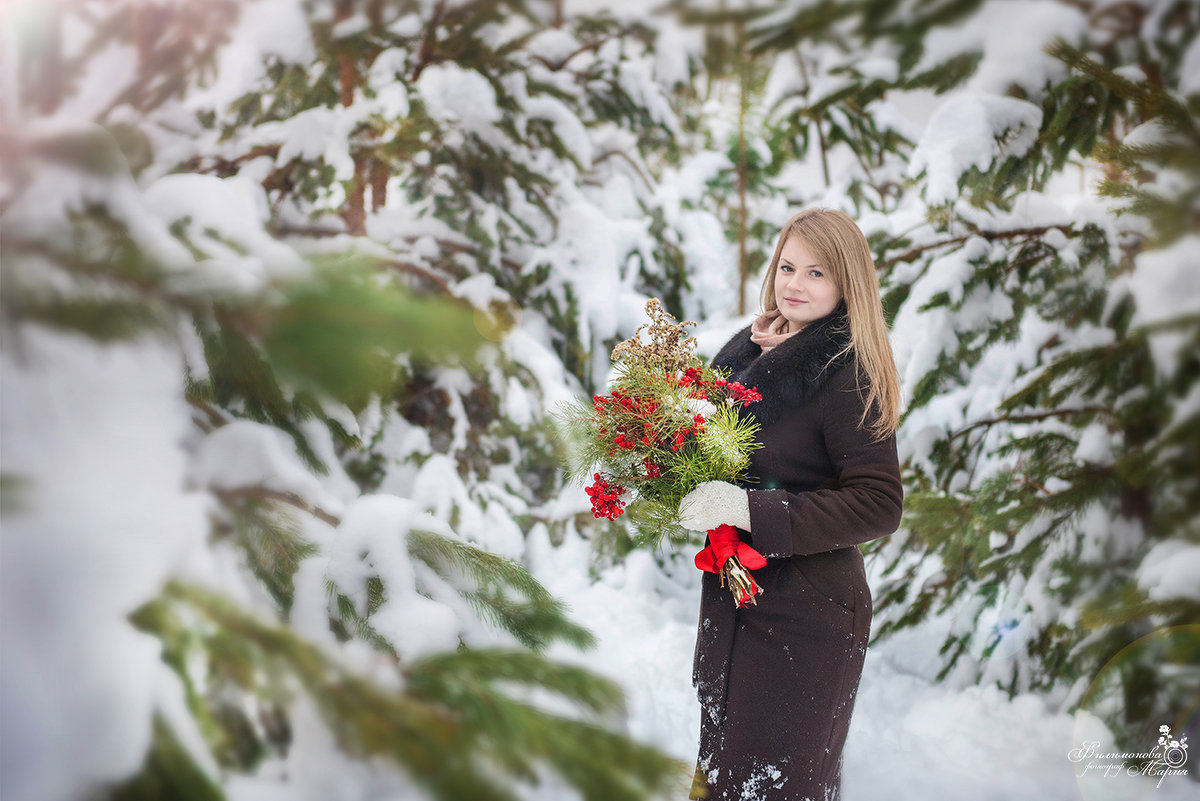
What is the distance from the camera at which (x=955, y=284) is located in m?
3.49

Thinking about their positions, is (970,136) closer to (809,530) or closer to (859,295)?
(859,295)

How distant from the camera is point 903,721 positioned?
4.06 m

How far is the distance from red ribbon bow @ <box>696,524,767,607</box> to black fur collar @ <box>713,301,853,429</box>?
34 centimetres

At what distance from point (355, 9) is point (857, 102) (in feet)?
7.98

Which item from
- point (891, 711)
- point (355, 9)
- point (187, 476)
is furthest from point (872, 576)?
point (187, 476)

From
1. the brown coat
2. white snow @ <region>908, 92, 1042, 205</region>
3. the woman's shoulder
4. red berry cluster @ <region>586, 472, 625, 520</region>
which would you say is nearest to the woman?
the brown coat

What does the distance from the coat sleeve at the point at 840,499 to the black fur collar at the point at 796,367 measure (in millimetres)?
56

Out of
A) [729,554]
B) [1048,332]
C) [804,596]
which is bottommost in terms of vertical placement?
[804,596]

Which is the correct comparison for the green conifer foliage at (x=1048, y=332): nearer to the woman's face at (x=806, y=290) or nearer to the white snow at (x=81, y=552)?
the woman's face at (x=806, y=290)

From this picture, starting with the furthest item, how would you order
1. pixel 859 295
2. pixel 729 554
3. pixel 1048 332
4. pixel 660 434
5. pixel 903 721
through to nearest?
pixel 903 721 < pixel 1048 332 < pixel 859 295 < pixel 729 554 < pixel 660 434

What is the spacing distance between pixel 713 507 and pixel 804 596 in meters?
0.45

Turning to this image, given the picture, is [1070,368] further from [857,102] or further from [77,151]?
[77,151]
